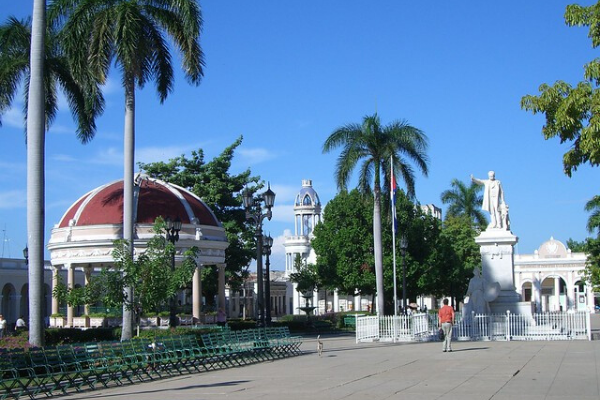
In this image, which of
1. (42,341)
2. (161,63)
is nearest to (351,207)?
(161,63)

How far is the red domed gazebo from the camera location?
3969 cm

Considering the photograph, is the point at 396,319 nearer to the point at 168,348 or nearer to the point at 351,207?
the point at 168,348

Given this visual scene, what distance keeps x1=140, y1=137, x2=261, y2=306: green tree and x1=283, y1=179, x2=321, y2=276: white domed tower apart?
40.0m

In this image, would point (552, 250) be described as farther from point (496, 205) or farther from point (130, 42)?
point (130, 42)

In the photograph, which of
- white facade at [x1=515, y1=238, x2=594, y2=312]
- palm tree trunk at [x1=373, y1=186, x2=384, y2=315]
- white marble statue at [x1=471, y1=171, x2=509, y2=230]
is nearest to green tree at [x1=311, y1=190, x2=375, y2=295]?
palm tree trunk at [x1=373, y1=186, x2=384, y2=315]

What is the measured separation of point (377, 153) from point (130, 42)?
53.6ft

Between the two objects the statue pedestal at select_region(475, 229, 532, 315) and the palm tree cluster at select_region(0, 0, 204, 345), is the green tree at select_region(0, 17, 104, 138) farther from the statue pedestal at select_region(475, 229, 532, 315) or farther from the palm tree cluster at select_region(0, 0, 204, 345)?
the statue pedestal at select_region(475, 229, 532, 315)

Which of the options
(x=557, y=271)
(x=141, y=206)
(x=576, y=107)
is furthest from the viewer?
(x=557, y=271)

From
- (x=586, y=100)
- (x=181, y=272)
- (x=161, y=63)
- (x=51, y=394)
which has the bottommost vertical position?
(x=51, y=394)

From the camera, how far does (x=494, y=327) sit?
106 ft

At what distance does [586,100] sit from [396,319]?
1880cm

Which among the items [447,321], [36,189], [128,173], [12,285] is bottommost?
[447,321]

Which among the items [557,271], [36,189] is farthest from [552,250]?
[36,189]

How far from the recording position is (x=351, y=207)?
2248 inches
